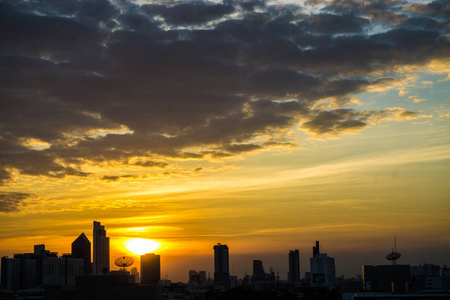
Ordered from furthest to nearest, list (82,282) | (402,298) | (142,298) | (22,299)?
(22,299), (82,282), (142,298), (402,298)

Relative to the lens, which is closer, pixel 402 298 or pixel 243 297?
pixel 402 298

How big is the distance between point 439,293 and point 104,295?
65.0 meters

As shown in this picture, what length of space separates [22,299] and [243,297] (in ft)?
256

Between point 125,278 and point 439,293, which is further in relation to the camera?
point 125,278

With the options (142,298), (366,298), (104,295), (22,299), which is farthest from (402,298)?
(22,299)

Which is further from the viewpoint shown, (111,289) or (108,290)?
(108,290)

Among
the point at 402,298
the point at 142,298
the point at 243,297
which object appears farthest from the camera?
the point at 243,297

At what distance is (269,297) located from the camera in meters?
185

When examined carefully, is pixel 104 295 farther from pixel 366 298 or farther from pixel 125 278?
pixel 366 298

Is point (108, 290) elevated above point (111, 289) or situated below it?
below

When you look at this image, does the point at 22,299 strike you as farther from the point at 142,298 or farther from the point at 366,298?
the point at 366,298

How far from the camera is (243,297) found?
182 m

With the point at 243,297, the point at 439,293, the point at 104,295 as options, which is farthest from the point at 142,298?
the point at 243,297

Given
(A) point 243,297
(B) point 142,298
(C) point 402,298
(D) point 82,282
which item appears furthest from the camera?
(A) point 243,297
